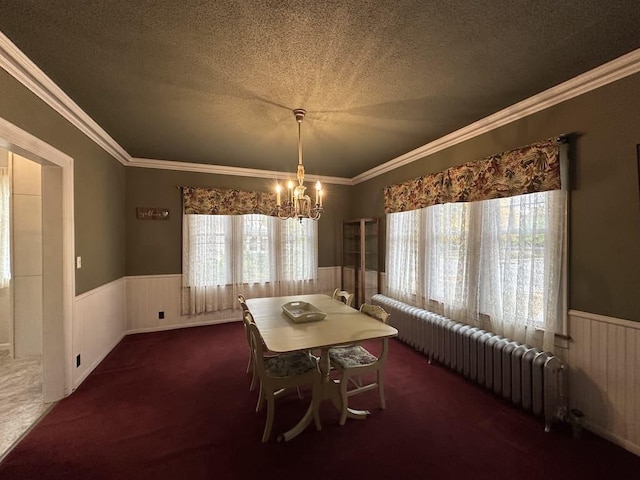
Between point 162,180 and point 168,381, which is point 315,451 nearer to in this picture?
point 168,381

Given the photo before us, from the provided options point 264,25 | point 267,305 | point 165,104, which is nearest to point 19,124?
point 165,104

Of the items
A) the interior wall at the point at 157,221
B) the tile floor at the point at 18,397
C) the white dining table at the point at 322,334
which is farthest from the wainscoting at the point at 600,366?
the white dining table at the point at 322,334

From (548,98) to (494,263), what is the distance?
1.42 m

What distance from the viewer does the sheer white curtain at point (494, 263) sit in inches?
84.9

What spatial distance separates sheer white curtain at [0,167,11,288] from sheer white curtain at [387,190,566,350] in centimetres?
509

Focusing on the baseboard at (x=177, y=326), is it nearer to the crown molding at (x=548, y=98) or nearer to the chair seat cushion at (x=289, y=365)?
the chair seat cushion at (x=289, y=365)

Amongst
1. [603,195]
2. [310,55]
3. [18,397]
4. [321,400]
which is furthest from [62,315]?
[603,195]

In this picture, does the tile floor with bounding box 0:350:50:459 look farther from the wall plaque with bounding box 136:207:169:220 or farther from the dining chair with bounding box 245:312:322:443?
the wall plaque with bounding box 136:207:169:220

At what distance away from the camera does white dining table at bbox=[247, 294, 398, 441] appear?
187cm

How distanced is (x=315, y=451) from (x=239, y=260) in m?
3.09

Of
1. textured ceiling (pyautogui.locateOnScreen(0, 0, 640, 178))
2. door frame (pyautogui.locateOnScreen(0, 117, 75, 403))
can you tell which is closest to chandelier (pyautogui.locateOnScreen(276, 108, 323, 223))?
textured ceiling (pyautogui.locateOnScreen(0, 0, 640, 178))

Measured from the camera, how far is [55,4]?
1329 millimetres

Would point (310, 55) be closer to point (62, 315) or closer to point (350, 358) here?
point (350, 358)

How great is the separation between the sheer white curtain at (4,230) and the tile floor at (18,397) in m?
0.96
